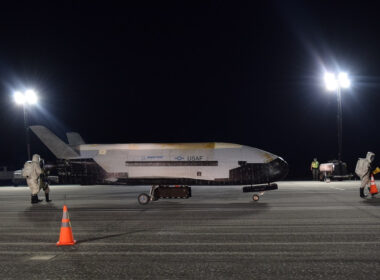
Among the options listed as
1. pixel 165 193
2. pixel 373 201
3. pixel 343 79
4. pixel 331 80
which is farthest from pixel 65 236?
pixel 343 79

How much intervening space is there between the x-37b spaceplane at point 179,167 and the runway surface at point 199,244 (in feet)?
7.80

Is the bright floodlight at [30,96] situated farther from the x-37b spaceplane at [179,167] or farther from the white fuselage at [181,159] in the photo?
the white fuselage at [181,159]

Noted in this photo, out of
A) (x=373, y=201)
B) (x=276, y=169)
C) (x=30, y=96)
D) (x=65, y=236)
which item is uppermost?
(x=30, y=96)

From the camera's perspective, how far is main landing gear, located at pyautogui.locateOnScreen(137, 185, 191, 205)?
17.7m

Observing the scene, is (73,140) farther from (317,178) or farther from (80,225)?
(317,178)

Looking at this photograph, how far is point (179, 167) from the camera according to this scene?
59.5 feet

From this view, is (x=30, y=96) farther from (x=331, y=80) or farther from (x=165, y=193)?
(x=165, y=193)

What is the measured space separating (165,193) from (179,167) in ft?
3.77

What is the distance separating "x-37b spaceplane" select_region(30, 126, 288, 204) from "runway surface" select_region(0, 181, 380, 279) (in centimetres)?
238

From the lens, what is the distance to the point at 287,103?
10625 cm

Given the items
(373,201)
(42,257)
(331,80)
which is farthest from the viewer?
(331,80)

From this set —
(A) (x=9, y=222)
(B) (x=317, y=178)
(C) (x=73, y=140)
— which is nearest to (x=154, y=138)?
(B) (x=317, y=178)

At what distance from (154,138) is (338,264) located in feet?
298

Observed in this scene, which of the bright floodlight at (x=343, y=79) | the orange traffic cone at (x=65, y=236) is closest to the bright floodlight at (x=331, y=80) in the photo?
the bright floodlight at (x=343, y=79)
